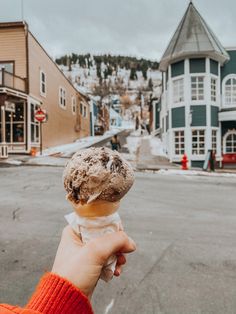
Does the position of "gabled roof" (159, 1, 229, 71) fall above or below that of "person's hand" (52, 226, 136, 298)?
above

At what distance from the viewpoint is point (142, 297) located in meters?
3.00

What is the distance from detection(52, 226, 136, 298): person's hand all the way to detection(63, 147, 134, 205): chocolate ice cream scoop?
0.49ft

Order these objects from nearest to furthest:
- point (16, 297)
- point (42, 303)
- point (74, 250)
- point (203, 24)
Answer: point (42, 303)
point (74, 250)
point (16, 297)
point (203, 24)

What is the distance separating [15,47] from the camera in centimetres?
1889

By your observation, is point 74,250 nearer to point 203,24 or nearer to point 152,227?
point 152,227

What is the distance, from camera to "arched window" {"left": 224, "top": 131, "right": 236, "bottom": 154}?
20672 mm

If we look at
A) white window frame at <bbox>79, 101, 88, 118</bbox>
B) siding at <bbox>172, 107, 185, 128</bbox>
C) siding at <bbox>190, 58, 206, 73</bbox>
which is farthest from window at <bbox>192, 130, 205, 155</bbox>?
white window frame at <bbox>79, 101, 88, 118</bbox>

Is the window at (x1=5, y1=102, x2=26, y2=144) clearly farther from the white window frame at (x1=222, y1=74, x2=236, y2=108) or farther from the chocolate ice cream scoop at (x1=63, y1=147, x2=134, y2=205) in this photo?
the chocolate ice cream scoop at (x1=63, y1=147, x2=134, y2=205)

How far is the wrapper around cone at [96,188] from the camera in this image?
110 cm

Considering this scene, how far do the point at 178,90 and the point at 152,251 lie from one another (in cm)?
1699

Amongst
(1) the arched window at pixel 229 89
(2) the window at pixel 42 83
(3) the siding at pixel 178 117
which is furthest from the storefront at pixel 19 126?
(1) the arched window at pixel 229 89

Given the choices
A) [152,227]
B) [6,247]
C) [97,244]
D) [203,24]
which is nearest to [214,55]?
[203,24]

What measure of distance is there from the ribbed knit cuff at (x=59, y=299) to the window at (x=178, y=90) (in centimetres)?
1950

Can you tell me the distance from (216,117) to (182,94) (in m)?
2.77
